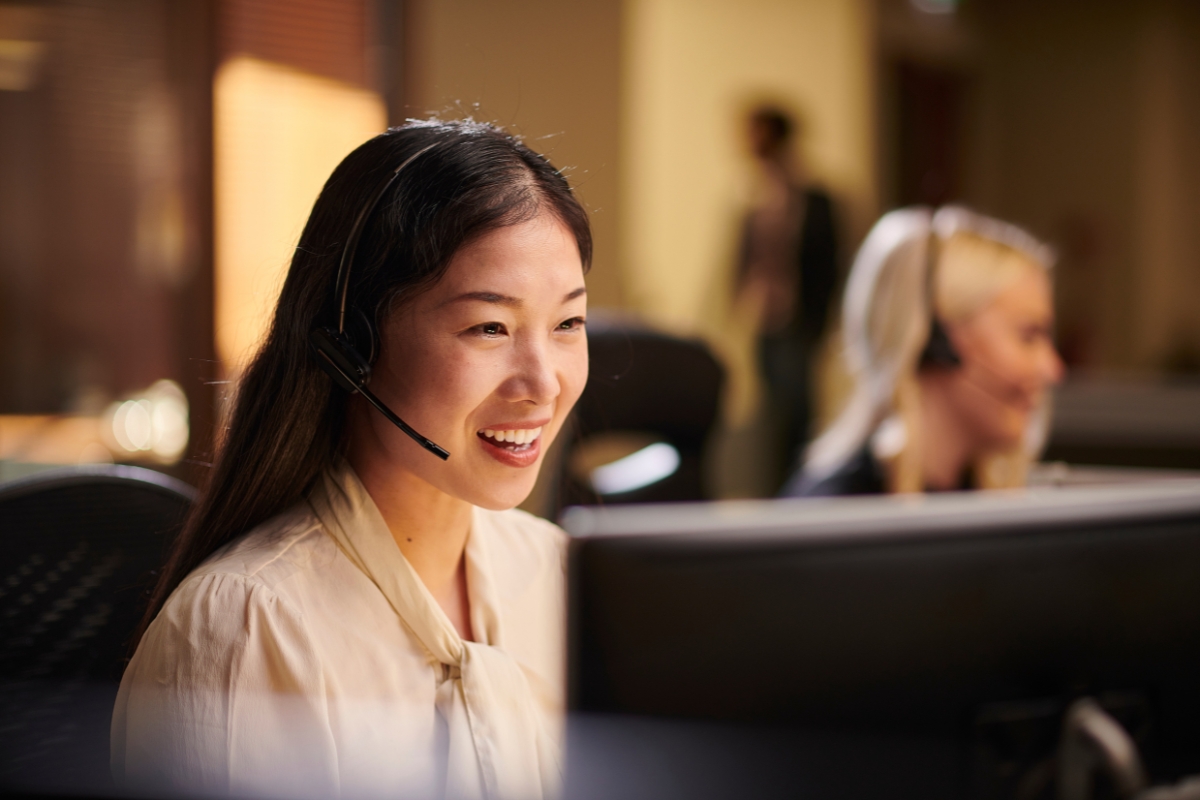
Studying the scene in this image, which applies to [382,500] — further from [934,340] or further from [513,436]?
[934,340]

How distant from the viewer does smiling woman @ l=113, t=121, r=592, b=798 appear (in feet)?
2.21

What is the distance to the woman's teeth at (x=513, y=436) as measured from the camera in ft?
2.46

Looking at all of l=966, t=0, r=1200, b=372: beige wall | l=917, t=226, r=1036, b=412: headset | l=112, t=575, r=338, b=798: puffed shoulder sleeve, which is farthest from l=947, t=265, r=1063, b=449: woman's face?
l=966, t=0, r=1200, b=372: beige wall

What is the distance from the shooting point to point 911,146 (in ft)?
17.5

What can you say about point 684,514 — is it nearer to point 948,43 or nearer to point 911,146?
point 911,146

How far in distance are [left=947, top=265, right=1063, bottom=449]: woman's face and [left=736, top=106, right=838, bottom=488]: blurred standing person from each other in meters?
2.64

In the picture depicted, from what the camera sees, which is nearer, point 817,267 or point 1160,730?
point 1160,730

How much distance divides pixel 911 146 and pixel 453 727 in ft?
17.0

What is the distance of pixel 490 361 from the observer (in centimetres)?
73

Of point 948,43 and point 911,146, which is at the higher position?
point 948,43

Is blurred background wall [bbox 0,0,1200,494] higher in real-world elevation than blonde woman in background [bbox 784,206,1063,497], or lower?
higher

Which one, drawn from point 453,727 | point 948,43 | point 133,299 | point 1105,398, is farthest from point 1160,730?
point 948,43

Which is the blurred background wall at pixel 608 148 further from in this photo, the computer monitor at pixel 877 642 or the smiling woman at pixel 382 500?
the computer monitor at pixel 877 642

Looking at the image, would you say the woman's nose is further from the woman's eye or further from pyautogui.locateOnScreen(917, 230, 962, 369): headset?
pyautogui.locateOnScreen(917, 230, 962, 369): headset
